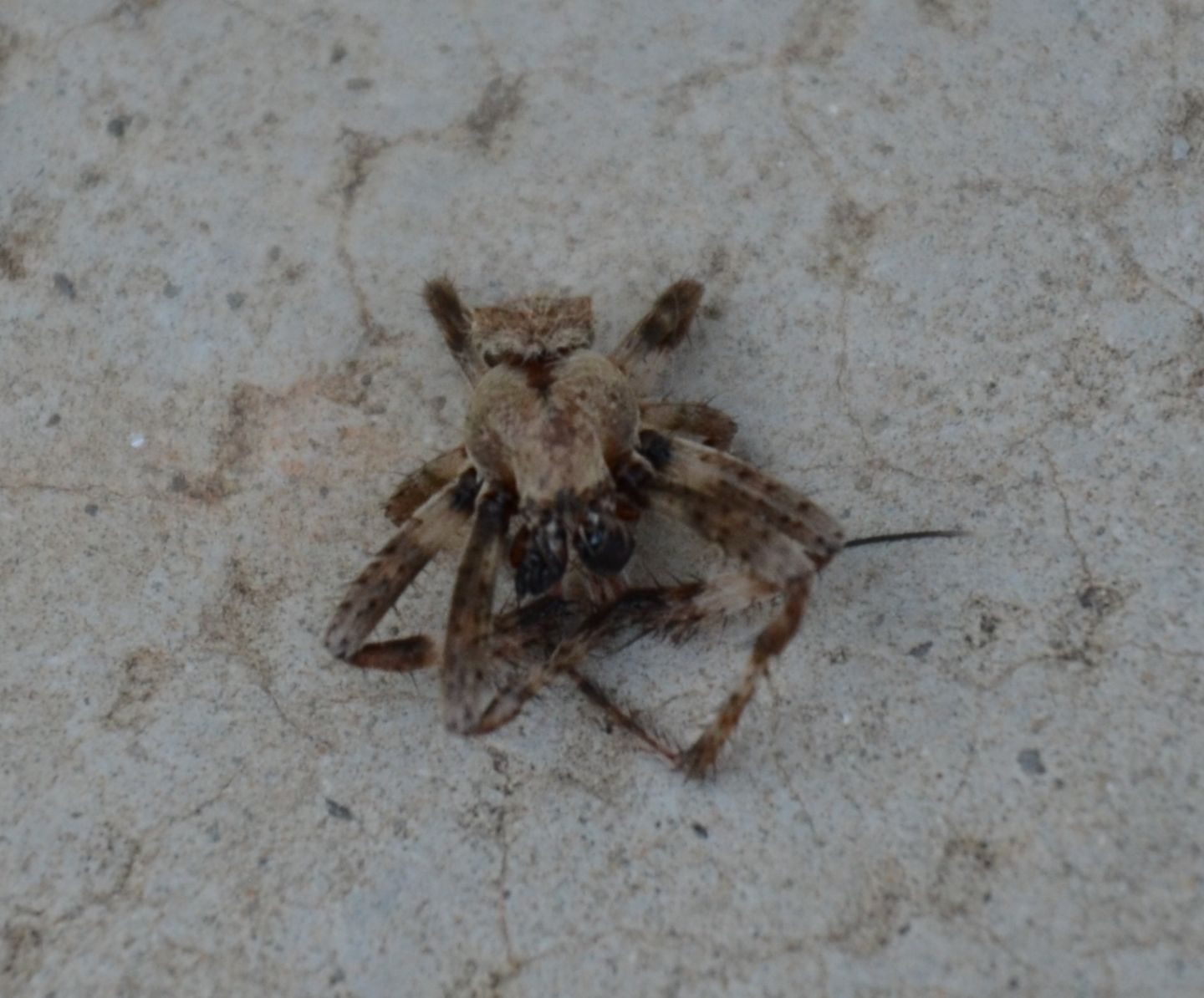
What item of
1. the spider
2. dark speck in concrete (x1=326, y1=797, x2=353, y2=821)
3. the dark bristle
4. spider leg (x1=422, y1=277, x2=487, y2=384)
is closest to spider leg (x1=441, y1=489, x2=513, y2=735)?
the spider

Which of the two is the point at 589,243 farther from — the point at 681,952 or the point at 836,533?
the point at 681,952

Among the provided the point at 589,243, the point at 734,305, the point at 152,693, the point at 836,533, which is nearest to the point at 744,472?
the point at 836,533

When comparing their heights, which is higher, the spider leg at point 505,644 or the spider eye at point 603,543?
the spider eye at point 603,543

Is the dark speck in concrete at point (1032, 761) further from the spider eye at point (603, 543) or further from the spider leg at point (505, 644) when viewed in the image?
the spider leg at point (505, 644)

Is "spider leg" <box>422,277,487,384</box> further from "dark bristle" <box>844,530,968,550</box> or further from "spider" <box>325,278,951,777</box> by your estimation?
"dark bristle" <box>844,530,968,550</box>

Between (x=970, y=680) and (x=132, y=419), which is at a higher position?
(x=132, y=419)

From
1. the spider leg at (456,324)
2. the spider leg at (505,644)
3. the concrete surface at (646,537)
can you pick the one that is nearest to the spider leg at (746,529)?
the concrete surface at (646,537)
